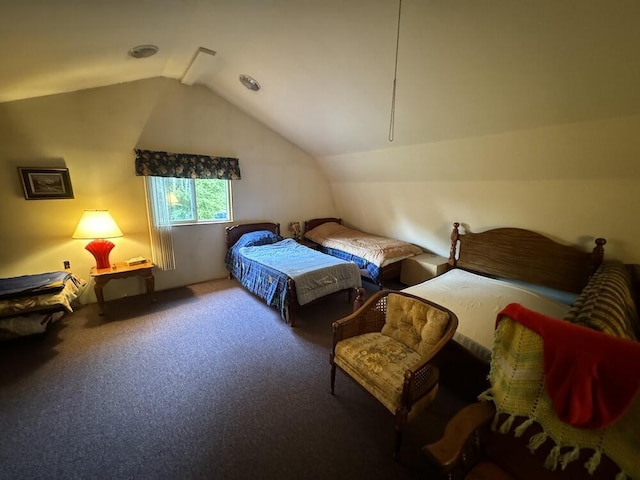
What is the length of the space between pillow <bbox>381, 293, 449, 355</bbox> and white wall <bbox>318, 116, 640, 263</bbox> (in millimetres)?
1872

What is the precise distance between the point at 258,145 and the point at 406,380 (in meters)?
3.99

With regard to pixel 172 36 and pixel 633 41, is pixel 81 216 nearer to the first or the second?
pixel 172 36

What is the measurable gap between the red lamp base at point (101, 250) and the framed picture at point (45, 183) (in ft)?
1.97

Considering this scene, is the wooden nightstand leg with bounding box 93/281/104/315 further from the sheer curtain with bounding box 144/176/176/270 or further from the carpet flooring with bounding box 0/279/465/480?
the sheer curtain with bounding box 144/176/176/270

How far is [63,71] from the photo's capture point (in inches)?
87.7

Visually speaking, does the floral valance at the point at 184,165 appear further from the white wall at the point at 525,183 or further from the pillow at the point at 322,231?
the white wall at the point at 525,183

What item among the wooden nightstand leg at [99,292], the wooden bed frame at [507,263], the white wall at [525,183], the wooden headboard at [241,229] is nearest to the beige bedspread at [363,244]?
the white wall at [525,183]

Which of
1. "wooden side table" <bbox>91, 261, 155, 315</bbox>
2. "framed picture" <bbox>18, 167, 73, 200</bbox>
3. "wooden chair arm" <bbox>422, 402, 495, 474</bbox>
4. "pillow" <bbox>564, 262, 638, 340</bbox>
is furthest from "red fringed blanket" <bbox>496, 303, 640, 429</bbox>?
"framed picture" <bbox>18, 167, 73, 200</bbox>

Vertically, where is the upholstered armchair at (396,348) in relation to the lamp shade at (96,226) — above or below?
below

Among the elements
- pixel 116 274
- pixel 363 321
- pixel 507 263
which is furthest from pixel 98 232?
pixel 507 263

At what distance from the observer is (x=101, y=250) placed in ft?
10.1

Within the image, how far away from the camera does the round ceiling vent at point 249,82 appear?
10.3 ft

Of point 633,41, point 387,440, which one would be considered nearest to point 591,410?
point 387,440

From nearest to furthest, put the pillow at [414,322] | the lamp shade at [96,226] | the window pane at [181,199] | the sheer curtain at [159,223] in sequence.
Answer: the pillow at [414,322]
the lamp shade at [96,226]
the sheer curtain at [159,223]
the window pane at [181,199]
